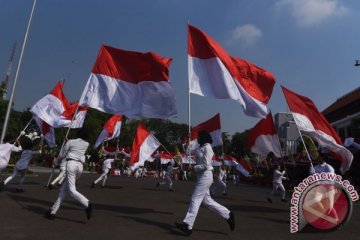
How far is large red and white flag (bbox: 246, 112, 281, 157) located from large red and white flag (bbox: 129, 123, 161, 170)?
397 centimetres

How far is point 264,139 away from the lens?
1453 centimetres

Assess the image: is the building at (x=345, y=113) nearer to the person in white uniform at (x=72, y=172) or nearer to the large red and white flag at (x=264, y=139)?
the large red and white flag at (x=264, y=139)

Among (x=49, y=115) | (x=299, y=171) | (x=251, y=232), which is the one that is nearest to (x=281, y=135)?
(x=299, y=171)

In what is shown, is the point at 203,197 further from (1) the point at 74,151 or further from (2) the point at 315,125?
(2) the point at 315,125

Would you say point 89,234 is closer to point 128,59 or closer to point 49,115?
point 128,59

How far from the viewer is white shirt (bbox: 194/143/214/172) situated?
758 centimetres

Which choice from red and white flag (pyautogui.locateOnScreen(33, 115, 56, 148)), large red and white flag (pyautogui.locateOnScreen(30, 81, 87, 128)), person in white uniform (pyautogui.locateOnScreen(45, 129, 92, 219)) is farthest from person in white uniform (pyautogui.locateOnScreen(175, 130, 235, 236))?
red and white flag (pyautogui.locateOnScreen(33, 115, 56, 148))

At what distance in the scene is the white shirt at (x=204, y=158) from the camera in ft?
24.9

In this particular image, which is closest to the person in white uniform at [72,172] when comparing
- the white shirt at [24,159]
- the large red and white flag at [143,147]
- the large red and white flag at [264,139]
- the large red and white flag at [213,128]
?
the white shirt at [24,159]

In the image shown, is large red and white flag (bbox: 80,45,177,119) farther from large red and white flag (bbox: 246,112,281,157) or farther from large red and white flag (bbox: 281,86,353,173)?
large red and white flag (bbox: 246,112,281,157)

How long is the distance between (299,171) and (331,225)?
718 inches

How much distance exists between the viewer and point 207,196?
7641 millimetres

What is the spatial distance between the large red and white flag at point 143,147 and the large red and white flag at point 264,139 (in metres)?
3.97

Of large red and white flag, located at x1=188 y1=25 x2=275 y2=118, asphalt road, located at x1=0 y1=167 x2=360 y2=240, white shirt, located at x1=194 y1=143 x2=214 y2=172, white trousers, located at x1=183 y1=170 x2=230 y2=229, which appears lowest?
asphalt road, located at x1=0 y1=167 x2=360 y2=240
